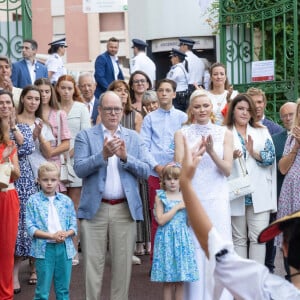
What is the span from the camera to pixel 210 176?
824 centimetres

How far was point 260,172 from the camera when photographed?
9.37 metres

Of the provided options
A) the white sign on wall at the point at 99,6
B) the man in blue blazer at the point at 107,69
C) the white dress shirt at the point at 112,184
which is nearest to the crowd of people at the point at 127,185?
the white dress shirt at the point at 112,184

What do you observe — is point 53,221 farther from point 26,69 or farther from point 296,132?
point 26,69

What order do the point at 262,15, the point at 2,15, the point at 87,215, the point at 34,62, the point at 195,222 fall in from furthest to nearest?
the point at 2,15 < the point at 262,15 < the point at 34,62 < the point at 87,215 < the point at 195,222

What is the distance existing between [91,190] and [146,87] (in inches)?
147

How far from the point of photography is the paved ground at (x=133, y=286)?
9.25m

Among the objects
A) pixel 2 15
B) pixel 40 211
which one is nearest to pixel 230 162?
pixel 40 211

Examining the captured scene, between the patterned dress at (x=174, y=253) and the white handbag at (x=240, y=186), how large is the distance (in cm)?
80

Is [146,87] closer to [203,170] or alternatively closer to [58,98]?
[58,98]

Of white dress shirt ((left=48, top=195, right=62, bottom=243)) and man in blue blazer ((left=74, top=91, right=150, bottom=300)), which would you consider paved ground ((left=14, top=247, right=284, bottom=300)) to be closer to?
man in blue blazer ((left=74, top=91, right=150, bottom=300))

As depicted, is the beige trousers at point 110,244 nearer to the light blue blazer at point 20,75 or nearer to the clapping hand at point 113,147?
the clapping hand at point 113,147

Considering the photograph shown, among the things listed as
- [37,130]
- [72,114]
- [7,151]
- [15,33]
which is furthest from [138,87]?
[7,151]

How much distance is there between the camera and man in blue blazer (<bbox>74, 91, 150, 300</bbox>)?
7.98m

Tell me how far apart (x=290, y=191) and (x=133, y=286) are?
1989 millimetres
